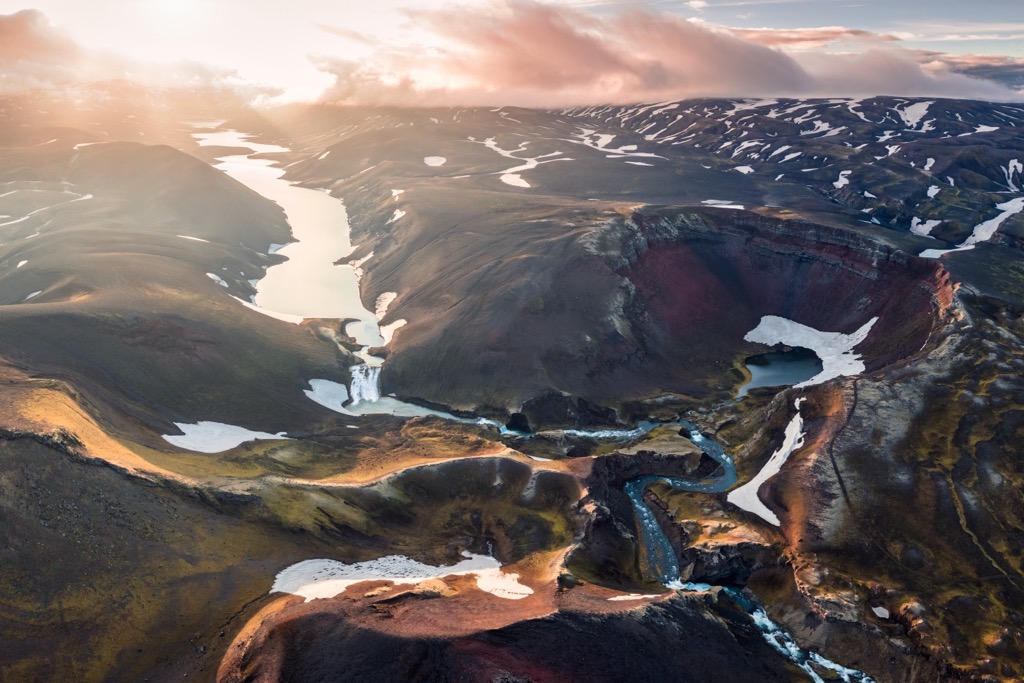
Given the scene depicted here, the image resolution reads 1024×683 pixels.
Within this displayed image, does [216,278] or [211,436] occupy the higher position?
[216,278]

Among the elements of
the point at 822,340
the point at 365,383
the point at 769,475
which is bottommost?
the point at 365,383

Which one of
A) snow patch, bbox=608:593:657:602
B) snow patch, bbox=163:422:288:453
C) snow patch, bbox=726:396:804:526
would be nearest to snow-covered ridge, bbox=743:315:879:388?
snow patch, bbox=726:396:804:526

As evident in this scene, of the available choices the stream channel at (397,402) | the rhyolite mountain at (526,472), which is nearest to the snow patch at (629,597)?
the rhyolite mountain at (526,472)

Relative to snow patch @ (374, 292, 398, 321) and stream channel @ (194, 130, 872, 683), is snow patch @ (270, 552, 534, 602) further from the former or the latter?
snow patch @ (374, 292, 398, 321)

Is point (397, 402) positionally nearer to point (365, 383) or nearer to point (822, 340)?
Result: point (365, 383)

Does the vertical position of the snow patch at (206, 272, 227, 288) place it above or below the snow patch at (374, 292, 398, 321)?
above

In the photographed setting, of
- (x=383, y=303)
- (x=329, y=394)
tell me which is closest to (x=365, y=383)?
(x=329, y=394)
